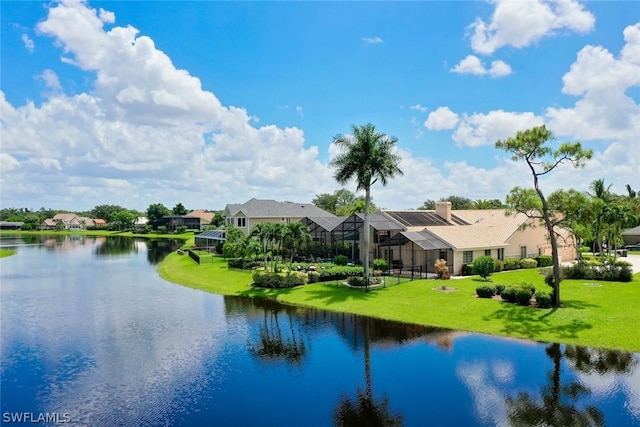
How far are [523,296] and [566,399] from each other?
15259 millimetres

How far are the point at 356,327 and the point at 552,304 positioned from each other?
14.0 metres

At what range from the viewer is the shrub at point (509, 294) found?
107 feet

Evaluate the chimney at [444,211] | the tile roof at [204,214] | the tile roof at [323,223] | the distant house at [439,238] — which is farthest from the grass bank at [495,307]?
the tile roof at [204,214]

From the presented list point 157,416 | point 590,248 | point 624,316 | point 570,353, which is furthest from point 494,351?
point 590,248

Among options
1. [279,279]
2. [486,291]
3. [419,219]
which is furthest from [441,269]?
[279,279]

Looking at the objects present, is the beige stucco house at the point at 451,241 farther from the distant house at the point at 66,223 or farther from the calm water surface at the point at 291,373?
the distant house at the point at 66,223

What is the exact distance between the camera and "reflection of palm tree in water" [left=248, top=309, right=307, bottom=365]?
2370 centimetres

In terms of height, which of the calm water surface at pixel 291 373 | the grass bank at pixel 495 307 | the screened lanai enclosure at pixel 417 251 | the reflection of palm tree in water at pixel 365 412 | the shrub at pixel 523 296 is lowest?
the reflection of palm tree in water at pixel 365 412

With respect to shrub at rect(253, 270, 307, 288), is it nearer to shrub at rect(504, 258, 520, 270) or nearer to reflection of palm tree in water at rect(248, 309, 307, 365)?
reflection of palm tree in water at rect(248, 309, 307, 365)

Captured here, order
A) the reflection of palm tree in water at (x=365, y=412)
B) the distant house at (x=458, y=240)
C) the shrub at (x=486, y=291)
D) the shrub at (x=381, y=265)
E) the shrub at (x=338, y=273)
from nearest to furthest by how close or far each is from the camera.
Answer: the reflection of palm tree in water at (x=365, y=412) → the shrub at (x=486, y=291) → the shrub at (x=338, y=273) → the distant house at (x=458, y=240) → the shrub at (x=381, y=265)

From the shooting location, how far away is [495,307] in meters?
31.4

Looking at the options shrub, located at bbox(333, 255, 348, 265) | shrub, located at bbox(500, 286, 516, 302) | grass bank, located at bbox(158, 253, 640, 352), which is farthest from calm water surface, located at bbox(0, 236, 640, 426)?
shrub, located at bbox(333, 255, 348, 265)

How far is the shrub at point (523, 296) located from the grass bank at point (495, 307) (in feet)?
3.44

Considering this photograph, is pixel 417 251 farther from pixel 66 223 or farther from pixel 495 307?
pixel 66 223
